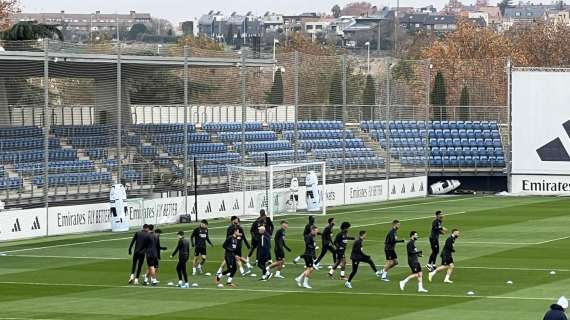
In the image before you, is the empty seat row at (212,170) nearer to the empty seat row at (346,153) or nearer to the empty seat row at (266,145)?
the empty seat row at (266,145)

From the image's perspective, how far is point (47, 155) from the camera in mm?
55719

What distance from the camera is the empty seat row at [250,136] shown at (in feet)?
229

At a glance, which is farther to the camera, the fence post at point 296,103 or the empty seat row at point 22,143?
the fence post at point 296,103

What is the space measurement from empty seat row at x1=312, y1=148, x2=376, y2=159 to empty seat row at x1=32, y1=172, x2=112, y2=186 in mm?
17021

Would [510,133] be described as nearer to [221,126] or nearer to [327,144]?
[327,144]

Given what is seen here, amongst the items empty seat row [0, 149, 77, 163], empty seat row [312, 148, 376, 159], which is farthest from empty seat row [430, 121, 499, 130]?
empty seat row [0, 149, 77, 163]

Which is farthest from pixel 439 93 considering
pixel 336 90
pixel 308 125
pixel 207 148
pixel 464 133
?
pixel 207 148

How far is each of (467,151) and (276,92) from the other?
45.8 feet

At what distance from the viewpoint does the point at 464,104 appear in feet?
287

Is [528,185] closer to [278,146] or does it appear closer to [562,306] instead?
[278,146]

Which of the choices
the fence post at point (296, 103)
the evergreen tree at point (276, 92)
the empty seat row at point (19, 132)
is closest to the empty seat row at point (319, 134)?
the fence post at point (296, 103)

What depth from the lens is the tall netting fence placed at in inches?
2322

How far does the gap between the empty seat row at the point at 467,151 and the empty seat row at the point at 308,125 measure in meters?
8.75

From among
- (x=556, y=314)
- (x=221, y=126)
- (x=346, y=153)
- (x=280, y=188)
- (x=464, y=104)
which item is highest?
(x=464, y=104)
